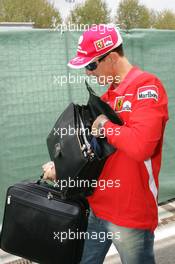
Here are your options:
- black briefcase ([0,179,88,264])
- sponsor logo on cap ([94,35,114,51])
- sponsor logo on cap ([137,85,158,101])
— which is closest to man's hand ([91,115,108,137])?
sponsor logo on cap ([137,85,158,101])

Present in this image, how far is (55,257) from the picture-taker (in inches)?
76.2

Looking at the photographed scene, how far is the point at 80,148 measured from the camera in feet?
5.45

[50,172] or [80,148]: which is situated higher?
[80,148]

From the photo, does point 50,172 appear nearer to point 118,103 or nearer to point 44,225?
point 44,225

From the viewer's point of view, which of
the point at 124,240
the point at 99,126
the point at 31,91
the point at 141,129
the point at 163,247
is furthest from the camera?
the point at 31,91

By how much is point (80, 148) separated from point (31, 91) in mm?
1950

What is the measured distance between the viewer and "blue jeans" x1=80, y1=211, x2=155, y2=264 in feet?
6.05

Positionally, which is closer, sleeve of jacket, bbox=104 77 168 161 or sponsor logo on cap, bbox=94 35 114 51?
sleeve of jacket, bbox=104 77 168 161

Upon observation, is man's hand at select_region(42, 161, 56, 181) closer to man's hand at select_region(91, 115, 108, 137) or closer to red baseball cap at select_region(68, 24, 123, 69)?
man's hand at select_region(91, 115, 108, 137)

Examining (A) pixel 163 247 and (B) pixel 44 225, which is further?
(A) pixel 163 247

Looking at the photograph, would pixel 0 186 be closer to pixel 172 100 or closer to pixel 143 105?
pixel 172 100

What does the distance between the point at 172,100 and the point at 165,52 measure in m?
0.52

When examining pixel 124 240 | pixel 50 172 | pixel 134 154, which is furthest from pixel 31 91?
pixel 134 154

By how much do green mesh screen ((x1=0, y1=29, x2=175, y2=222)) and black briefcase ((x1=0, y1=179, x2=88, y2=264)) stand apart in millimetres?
1543
